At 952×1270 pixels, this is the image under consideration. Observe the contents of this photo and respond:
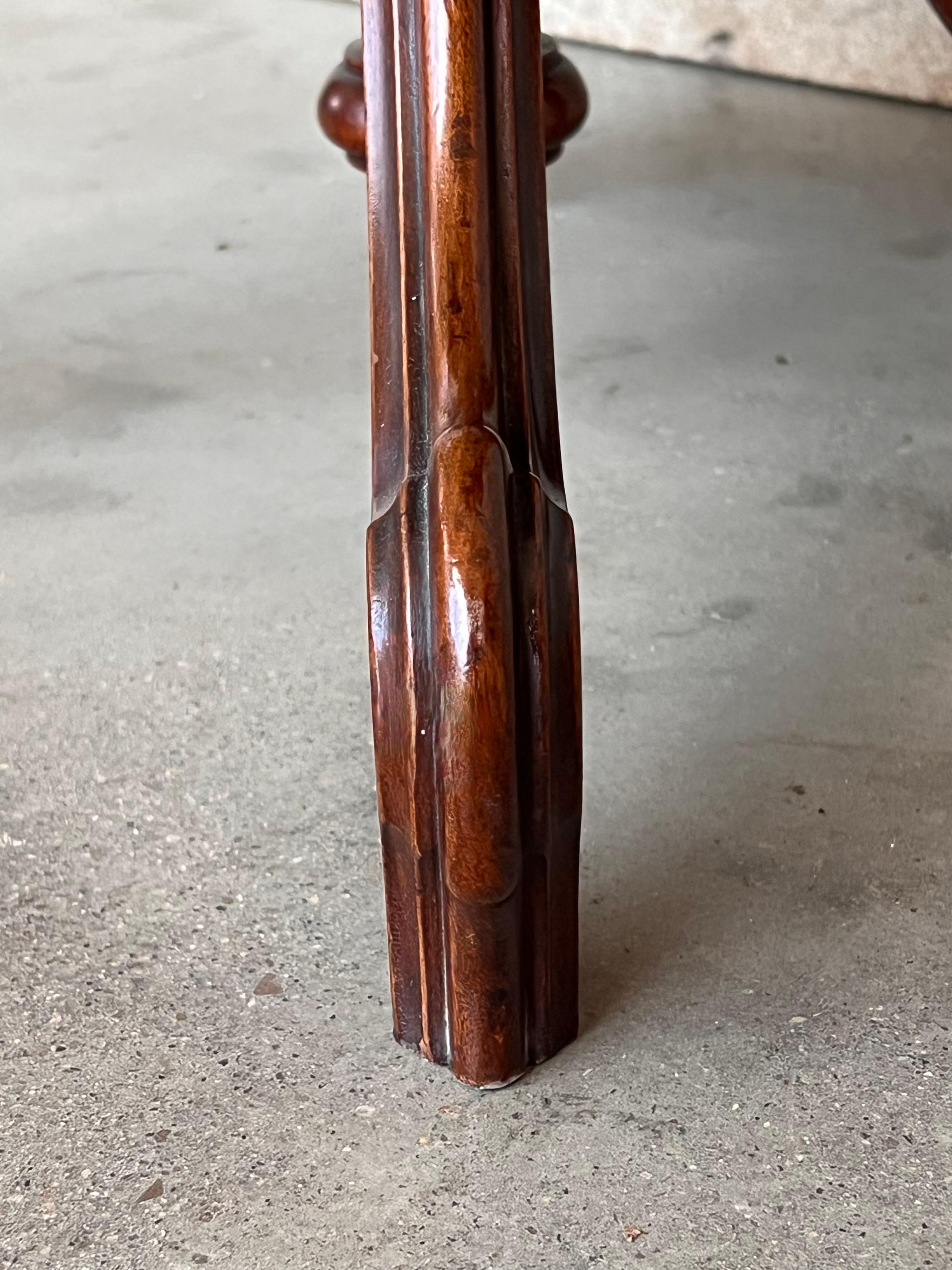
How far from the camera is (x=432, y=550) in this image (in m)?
0.64

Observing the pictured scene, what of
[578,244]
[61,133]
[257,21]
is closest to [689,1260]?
[578,244]

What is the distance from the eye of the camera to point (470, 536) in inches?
24.6

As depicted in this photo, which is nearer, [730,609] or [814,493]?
[730,609]

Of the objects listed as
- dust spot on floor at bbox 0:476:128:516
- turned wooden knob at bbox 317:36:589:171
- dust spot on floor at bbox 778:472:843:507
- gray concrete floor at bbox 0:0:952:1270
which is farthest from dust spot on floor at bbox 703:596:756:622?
dust spot on floor at bbox 0:476:128:516

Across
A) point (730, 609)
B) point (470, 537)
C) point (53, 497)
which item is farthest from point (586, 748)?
point (53, 497)

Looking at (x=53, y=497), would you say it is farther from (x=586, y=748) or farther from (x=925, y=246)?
(x=925, y=246)

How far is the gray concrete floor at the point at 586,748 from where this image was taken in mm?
670

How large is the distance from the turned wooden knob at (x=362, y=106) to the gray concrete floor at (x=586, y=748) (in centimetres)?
24

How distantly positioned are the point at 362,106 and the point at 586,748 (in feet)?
1.73

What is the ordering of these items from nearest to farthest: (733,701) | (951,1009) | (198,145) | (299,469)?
1. (951,1009)
2. (733,701)
3. (299,469)
4. (198,145)

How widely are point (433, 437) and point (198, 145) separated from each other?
146cm

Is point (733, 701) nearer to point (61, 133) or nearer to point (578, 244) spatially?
point (578, 244)

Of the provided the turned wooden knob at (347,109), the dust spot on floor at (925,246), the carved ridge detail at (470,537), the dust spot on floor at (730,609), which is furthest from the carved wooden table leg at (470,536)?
the dust spot on floor at (925,246)

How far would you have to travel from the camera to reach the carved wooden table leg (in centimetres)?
63
